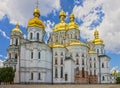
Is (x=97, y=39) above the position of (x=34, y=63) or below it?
above

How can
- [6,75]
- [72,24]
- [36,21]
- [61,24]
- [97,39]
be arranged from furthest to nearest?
1. [97,39]
2. [61,24]
3. [72,24]
4. [36,21]
5. [6,75]

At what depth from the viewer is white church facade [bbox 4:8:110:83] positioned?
49.9 metres

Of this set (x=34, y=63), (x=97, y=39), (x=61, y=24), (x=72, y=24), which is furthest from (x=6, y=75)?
(x=97, y=39)

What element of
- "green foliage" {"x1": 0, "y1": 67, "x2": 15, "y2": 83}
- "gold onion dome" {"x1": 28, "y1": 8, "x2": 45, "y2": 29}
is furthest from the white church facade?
"green foliage" {"x1": 0, "y1": 67, "x2": 15, "y2": 83}

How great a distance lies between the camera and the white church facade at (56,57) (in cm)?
4994

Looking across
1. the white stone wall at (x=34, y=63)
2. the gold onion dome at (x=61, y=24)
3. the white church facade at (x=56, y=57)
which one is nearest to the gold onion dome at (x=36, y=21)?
the white church facade at (x=56, y=57)

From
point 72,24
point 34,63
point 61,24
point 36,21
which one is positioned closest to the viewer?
point 34,63

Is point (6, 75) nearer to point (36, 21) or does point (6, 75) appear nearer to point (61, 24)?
point (36, 21)

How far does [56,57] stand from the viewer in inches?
2184

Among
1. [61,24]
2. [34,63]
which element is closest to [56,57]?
[34,63]

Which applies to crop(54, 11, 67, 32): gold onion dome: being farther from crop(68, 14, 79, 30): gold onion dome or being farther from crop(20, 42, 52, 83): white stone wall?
crop(20, 42, 52, 83): white stone wall

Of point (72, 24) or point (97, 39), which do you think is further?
point (97, 39)

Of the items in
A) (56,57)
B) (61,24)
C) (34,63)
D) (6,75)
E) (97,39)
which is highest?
(61,24)

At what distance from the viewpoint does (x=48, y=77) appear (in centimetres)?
5306
